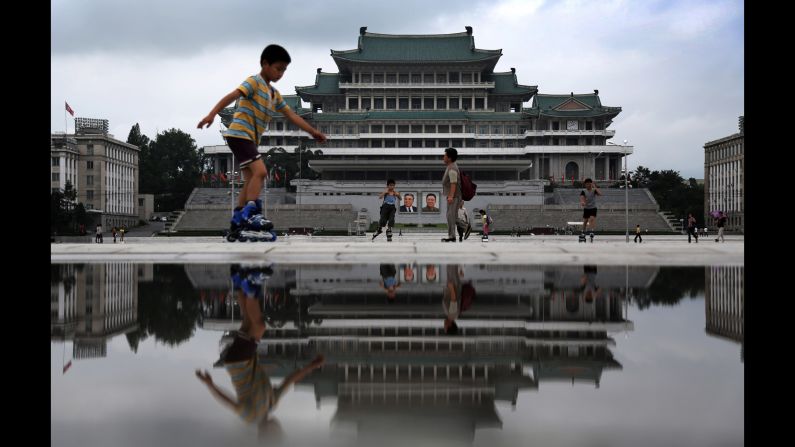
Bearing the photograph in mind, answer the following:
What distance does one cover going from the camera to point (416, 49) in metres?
59.2

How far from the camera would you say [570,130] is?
58594mm

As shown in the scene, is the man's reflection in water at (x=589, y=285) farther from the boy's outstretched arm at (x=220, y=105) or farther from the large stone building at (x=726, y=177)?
the large stone building at (x=726, y=177)

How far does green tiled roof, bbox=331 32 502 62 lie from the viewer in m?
57.7

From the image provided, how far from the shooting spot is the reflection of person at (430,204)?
161ft

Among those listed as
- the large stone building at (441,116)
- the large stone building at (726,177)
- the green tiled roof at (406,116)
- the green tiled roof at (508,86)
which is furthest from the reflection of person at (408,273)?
the large stone building at (726,177)

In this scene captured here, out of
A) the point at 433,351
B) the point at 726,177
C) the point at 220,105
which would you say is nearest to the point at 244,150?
the point at 220,105

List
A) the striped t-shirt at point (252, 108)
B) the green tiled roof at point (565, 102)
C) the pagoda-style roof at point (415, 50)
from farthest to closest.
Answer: the green tiled roof at point (565, 102) → the pagoda-style roof at point (415, 50) → the striped t-shirt at point (252, 108)

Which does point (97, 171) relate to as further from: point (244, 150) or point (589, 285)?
point (589, 285)

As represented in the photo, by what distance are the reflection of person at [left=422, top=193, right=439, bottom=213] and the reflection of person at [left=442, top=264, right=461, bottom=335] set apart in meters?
44.6

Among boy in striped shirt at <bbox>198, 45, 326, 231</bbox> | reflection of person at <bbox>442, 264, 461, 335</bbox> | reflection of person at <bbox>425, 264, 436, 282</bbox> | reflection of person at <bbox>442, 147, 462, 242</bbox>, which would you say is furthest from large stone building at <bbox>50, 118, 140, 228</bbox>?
reflection of person at <bbox>442, 264, 461, 335</bbox>

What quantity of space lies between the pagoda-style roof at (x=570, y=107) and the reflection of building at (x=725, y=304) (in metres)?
54.8
